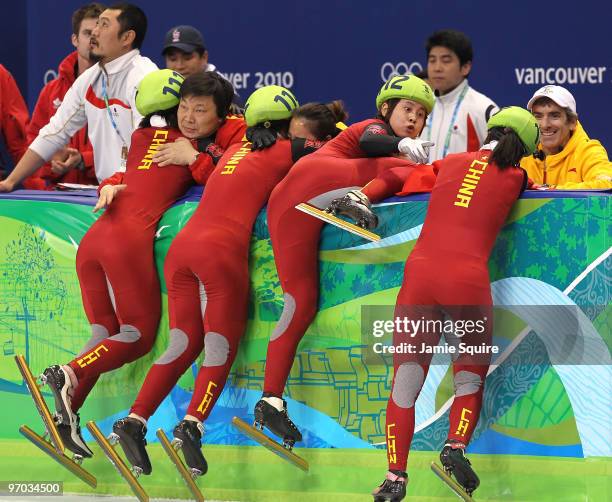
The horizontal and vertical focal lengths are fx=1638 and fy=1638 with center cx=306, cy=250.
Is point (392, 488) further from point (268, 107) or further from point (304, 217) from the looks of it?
point (268, 107)

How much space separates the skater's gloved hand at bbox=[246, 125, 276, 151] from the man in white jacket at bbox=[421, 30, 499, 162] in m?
1.81

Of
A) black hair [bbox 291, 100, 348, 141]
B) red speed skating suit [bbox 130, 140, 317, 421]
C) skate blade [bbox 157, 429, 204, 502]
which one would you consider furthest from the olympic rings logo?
skate blade [bbox 157, 429, 204, 502]

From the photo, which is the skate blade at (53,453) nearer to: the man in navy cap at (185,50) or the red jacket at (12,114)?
the man in navy cap at (185,50)

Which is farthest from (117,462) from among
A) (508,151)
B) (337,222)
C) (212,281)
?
(508,151)

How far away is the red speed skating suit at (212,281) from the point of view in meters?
7.38

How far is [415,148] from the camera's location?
7.18 metres

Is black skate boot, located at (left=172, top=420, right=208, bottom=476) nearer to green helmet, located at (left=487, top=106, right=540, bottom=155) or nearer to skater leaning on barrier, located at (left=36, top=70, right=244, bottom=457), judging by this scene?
skater leaning on barrier, located at (left=36, top=70, right=244, bottom=457)

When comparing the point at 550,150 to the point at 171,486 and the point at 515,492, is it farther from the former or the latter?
the point at 171,486

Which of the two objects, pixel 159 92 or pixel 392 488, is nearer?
pixel 392 488

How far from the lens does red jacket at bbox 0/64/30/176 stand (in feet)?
33.7

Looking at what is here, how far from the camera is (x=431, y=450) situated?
23.5 ft

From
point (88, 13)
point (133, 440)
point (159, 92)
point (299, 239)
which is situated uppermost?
point (88, 13)

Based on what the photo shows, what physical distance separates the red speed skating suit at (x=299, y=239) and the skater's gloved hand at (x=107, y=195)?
0.81 meters

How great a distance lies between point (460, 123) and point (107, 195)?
2.44 m
